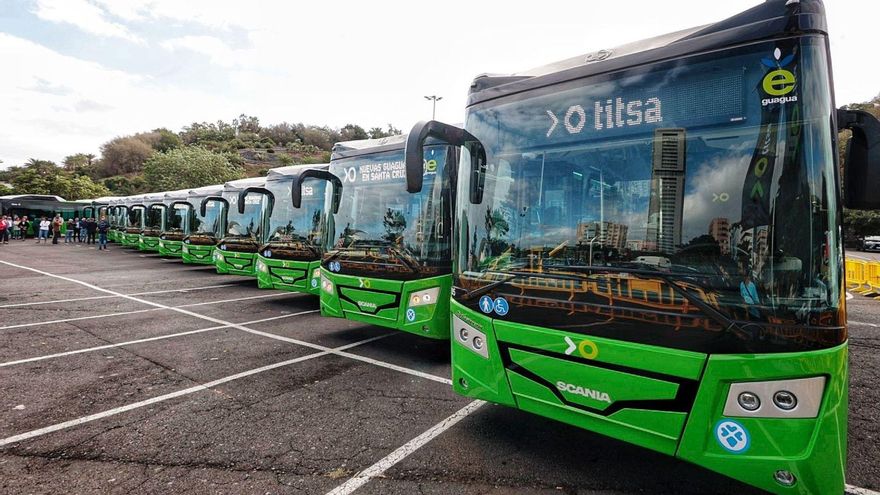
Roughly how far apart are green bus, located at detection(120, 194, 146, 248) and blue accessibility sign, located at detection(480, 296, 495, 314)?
81.7 ft

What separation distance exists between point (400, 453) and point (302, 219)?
687 centimetres

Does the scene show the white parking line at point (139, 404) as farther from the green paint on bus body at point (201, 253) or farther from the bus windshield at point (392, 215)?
the green paint on bus body at point (201, 253)

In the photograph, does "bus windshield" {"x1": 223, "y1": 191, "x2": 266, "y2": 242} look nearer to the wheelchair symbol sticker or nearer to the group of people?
the wheelchair symbol sticker

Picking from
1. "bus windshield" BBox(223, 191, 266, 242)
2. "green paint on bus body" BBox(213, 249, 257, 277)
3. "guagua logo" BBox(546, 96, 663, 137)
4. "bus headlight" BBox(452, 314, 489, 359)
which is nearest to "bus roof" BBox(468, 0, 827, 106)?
"guagua logo" BBox(546, 96, 663, 137)

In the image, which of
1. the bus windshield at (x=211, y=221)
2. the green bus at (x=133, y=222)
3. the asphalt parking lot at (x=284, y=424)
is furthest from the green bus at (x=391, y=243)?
the green bus at (x=133, y=222)

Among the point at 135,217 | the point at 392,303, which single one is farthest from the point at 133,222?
the point at 392,303

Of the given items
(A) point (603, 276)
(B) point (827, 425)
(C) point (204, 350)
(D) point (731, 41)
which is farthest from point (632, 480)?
(C) point (204, 350)

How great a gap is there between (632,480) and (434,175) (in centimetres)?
388

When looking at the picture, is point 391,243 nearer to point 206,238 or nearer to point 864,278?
point 206,238

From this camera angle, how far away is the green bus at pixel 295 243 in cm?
870

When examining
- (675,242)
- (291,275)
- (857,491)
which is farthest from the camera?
(291,275)

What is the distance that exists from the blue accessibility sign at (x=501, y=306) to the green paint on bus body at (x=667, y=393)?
76mm

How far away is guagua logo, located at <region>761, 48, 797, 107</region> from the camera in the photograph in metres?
2.29

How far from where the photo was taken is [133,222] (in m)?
24.6
